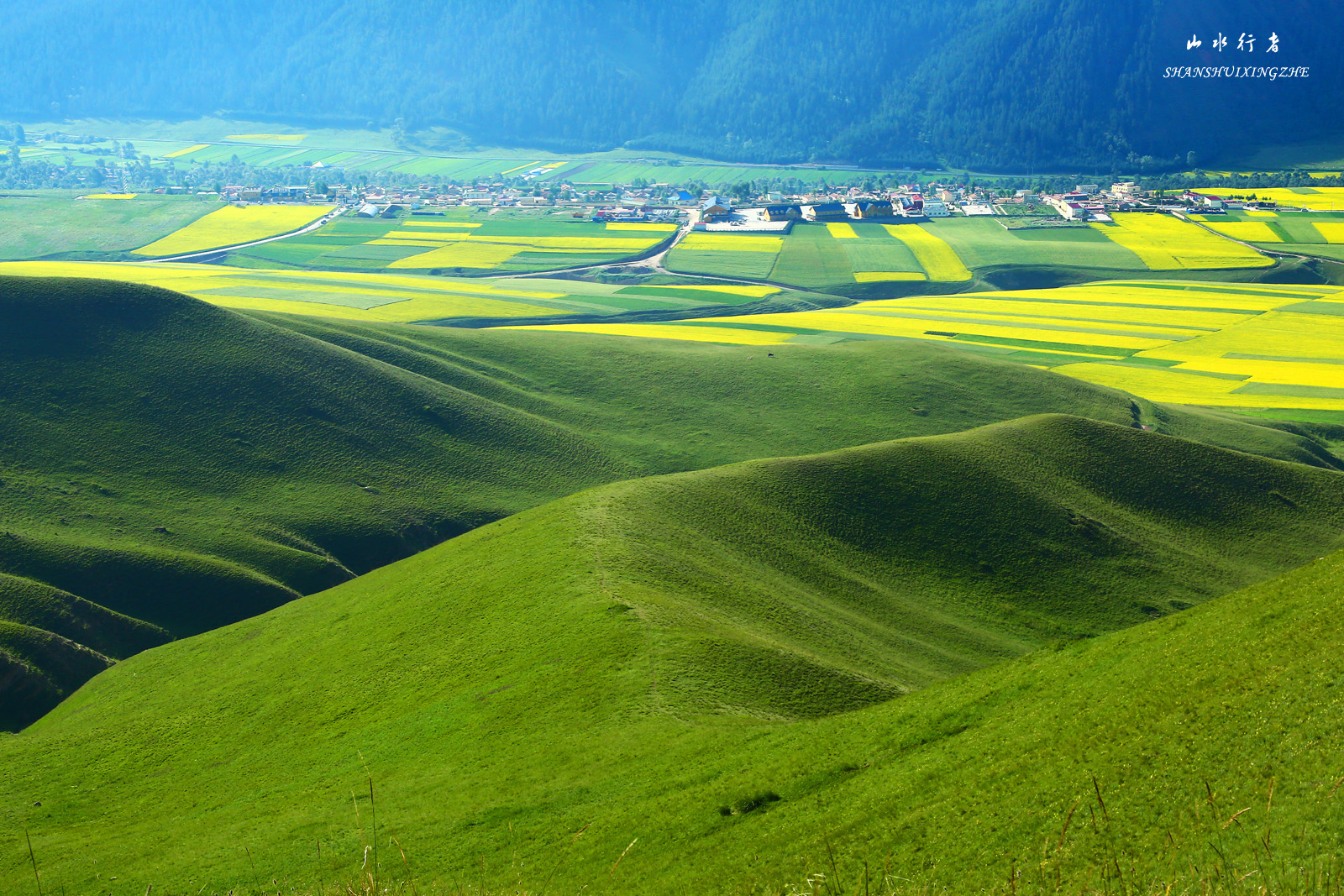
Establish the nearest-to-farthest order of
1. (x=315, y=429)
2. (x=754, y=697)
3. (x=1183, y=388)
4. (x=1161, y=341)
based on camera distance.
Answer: (x=754, y=697) → (x=315, y=429) → (x=1183, y=388) → (x=1161, y=341)

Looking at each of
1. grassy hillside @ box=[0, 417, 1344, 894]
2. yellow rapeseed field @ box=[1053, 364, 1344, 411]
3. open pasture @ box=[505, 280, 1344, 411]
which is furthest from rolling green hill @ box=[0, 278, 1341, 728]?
open pasture @ box=[505, 280, 1344, 411]

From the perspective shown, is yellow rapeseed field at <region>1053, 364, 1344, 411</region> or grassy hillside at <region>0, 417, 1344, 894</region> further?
yellow rapeseed field at <region>1053, 364, 1344, 411</region>

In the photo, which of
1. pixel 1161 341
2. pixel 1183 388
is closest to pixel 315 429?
pixel 1183 388

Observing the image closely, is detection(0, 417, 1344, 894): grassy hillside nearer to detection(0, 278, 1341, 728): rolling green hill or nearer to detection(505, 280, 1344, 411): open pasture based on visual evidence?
detection(0, 278, 1341, 728): rolling green hill

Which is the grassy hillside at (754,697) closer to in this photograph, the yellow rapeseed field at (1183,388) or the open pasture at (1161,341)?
the yellow rapeseed field at (1183,388)

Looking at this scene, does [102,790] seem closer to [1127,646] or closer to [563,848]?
[563,848]

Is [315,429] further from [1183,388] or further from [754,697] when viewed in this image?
[1183,388]
